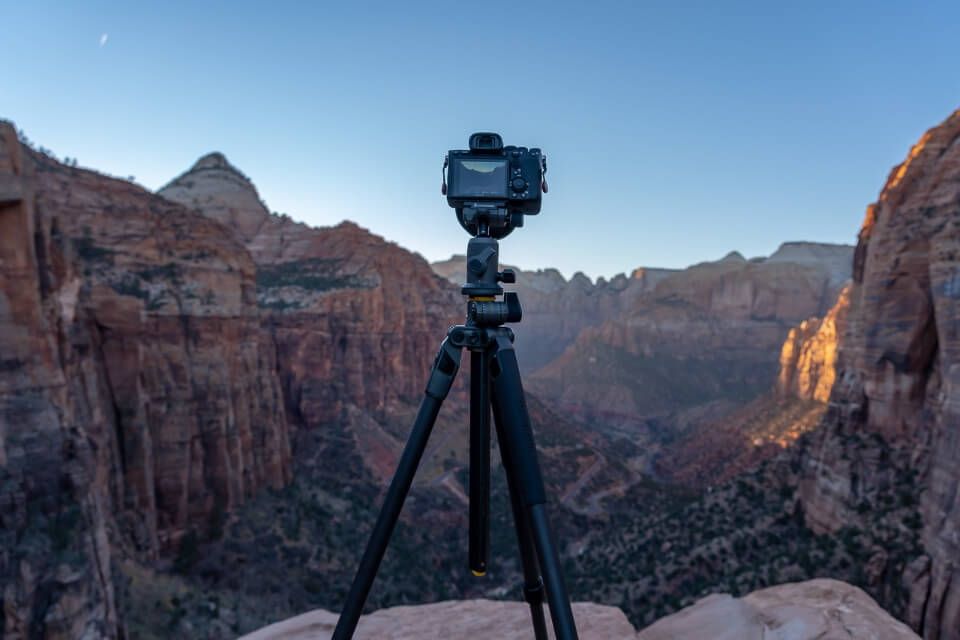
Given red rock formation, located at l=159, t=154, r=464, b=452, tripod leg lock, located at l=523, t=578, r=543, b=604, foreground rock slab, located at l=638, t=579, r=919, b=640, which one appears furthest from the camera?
red rock formation, located at l=159, t=154, r=464, b=452

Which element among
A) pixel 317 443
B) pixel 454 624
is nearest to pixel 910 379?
pixel 454 624

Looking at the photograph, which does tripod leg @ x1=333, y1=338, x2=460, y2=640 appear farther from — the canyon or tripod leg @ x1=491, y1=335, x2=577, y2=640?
the canyon

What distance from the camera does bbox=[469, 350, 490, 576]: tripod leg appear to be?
3.18 metres

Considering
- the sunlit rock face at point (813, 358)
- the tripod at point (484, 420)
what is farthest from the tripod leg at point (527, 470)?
the sunlit rock face at point (813, 358)

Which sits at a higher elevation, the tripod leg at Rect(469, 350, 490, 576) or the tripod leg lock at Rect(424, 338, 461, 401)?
the tripod leg lock at Rect(424, 338, 461, 401)

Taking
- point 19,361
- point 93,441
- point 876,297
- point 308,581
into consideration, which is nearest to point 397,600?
point 308,581

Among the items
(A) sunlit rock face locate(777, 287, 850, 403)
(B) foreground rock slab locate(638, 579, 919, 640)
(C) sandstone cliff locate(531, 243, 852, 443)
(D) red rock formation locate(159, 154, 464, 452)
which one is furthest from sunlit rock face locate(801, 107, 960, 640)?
(C) sandstone cliff locate(531, 243, 852, 443)

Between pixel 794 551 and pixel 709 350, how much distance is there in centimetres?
8465

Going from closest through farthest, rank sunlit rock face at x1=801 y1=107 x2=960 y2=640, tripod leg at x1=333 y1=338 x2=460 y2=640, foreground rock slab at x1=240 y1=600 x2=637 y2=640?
tripod leg at x1=333 y1=338 x2=460 y2=640 → foreground rock slab at x1=240 y1=600 x2=637 y2=640 → sunlit rock face at x1=801 y1=107 x2=960 y2=640

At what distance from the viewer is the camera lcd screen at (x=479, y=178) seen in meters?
3.14

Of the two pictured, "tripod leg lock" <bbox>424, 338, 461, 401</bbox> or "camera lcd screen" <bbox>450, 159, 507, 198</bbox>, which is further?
"camera lcd screen" <bbox>450, 159, 507, 198</bbox>

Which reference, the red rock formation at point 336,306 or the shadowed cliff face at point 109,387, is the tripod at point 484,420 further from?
the red rock formation at point 336,306

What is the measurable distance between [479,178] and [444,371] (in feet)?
3.78

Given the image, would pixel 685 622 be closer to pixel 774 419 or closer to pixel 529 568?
pixel 529 568
